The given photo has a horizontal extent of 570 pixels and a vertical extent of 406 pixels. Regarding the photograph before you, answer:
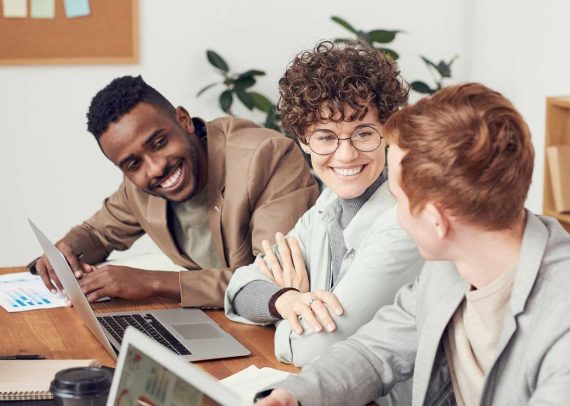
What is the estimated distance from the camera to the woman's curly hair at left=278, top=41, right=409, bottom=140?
1995 mm

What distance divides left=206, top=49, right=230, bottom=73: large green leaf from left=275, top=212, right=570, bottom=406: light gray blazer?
2915 mm

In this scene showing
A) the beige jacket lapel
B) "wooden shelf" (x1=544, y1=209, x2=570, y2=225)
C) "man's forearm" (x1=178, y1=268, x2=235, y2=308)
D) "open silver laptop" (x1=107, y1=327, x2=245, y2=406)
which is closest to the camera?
"open silver laptop" (x1=107, y1=327, x2=245, y2=406)

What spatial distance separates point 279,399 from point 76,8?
3.26 meters

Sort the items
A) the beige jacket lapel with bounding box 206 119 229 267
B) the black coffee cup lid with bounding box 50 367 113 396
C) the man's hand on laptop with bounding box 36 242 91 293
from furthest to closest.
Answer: the beige jacket lapel with bounding box 206 119 229 267 → the man's hand on laptop with bounding box 36 242 91 293 → the black coffee cup lid with bounding box 50 367 113 396

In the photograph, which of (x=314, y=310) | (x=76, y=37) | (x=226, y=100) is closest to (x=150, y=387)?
(x=314, y=310)

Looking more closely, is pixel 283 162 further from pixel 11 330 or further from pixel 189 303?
pixel 11 330

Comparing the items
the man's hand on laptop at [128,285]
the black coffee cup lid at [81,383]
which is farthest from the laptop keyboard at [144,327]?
the black coffee cup lid at [81,383]

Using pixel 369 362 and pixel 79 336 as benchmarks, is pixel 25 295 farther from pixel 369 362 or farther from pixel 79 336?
pixel 369 362

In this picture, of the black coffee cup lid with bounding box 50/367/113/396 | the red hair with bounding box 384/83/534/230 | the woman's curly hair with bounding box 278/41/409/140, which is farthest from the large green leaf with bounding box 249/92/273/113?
the black coffee cup lid with bounding box 50/367/113/396

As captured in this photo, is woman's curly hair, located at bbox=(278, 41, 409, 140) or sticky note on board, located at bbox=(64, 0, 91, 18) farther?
sticky note on board, located at bbox=(64, 0, 91, 18)

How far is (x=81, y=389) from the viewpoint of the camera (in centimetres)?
123

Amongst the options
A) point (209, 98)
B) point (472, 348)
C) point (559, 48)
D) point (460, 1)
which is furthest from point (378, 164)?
point (460, 1)

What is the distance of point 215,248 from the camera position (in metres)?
2.70

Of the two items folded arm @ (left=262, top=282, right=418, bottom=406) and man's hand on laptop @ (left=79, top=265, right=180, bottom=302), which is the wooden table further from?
folded arm @ (left=262, top=282, right=418, bottom=406)
